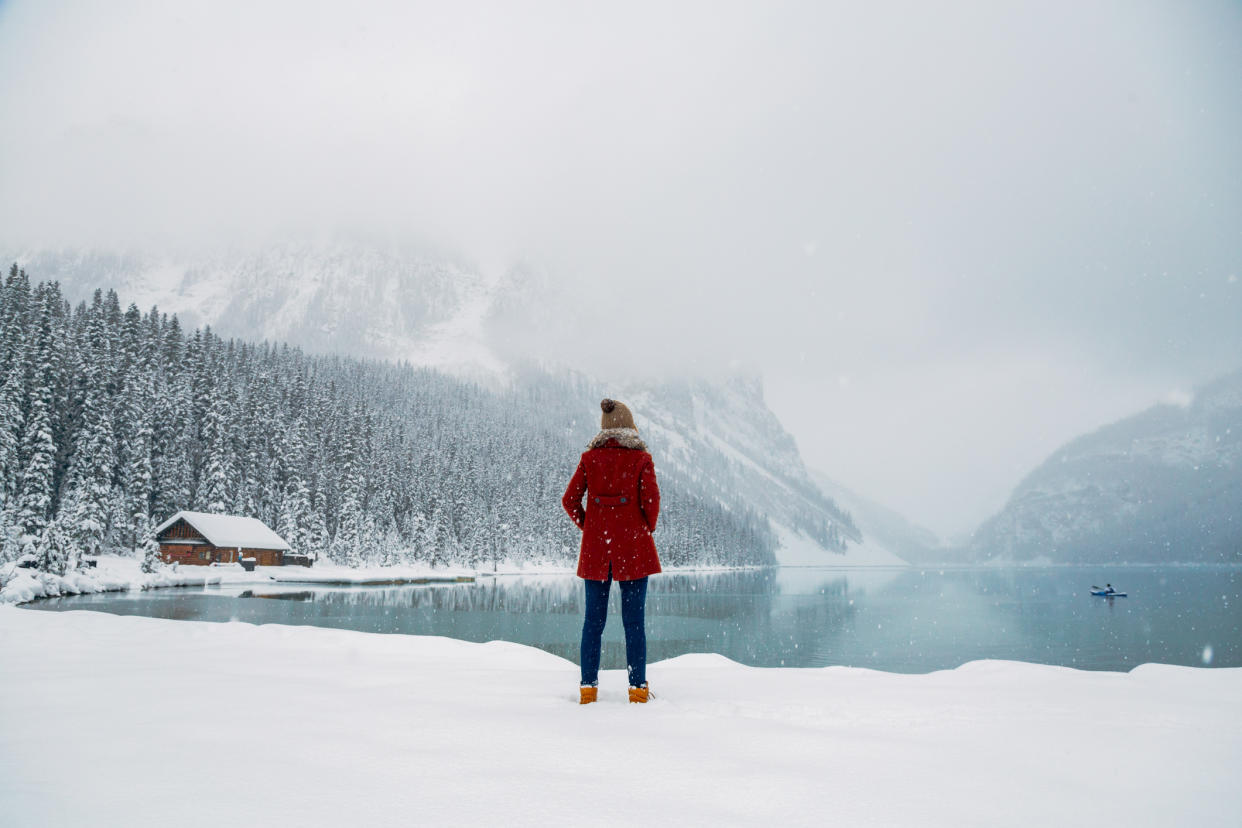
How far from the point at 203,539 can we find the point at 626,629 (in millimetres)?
58878

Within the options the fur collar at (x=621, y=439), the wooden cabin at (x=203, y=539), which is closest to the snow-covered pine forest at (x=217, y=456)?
the wooden cabin at (x=203, y=539)

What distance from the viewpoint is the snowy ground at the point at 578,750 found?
2.31 metres

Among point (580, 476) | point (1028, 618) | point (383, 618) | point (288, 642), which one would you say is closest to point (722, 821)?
point (580, 476)

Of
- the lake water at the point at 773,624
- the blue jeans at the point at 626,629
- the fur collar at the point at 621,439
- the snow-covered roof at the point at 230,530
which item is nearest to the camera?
the blue jeans at the point at 626,629

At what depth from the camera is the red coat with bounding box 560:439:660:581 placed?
5.27m

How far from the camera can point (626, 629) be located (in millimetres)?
5191

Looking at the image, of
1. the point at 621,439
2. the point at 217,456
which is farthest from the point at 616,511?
the point at 217,456

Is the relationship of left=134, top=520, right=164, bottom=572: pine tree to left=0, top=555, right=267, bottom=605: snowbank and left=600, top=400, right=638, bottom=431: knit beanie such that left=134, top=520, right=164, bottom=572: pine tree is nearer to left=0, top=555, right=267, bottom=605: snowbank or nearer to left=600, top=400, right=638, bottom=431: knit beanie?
left=0, top=555, right=267, bottom=605: snowbank

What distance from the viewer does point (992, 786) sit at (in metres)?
2.75

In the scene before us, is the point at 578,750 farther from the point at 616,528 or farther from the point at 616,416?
the point at 616,416

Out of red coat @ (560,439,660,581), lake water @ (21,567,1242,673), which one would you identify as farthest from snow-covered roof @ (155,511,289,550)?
red coat @ (560,439,660,581)

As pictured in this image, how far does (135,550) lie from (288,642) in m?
56.1

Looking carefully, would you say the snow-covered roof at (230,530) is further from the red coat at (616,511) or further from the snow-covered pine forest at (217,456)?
the red coat at (616,511)

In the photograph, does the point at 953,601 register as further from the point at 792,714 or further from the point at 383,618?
the point at 792,714
